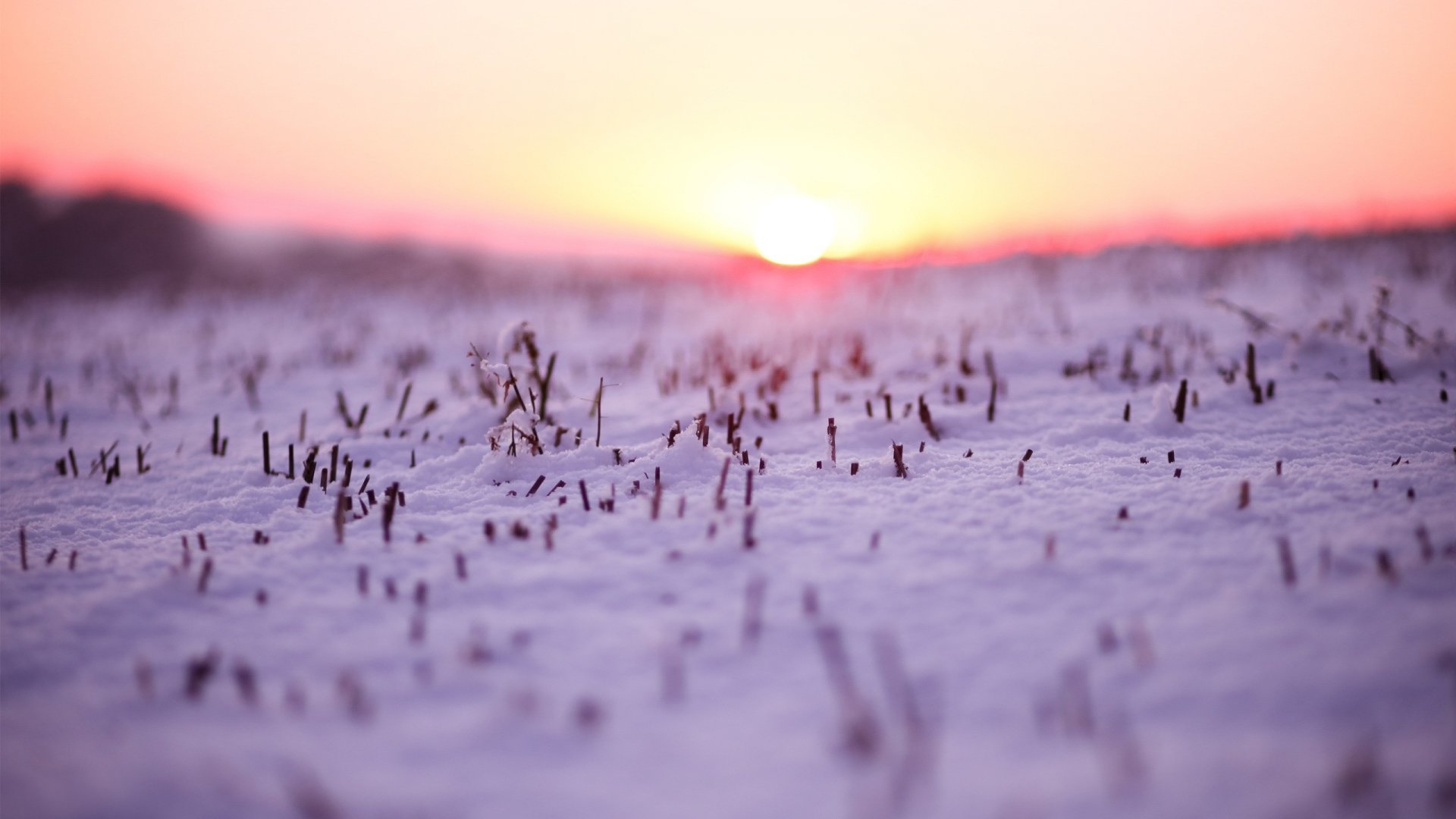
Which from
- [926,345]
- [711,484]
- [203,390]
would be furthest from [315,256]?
[711,484]

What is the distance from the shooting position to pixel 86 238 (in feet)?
83.2

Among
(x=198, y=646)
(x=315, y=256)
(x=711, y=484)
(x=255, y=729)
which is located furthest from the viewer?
(x=315, y=256)

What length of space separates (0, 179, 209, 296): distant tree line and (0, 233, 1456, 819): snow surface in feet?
87.3

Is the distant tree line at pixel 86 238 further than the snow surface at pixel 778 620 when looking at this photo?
Yes

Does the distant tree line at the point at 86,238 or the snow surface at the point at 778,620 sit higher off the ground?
the distant tree line at the point at 86,238

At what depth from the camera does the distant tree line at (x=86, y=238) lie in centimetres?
2423

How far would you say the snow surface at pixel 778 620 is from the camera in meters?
1.38

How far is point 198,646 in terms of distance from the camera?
6.13ft

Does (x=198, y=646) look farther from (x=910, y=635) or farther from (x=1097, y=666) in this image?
(x=1097, y=666)

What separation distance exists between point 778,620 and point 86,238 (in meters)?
33.3

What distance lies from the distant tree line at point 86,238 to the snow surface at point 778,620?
26.6m

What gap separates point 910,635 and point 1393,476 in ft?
6.79

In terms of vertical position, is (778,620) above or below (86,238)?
below

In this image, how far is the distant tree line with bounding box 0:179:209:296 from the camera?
24.2 metres
